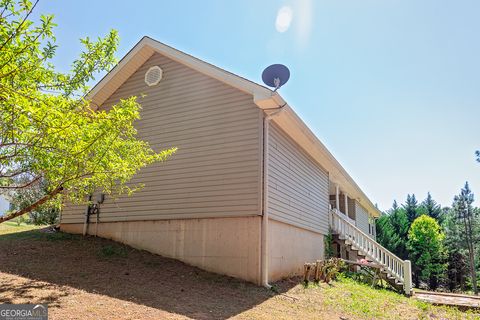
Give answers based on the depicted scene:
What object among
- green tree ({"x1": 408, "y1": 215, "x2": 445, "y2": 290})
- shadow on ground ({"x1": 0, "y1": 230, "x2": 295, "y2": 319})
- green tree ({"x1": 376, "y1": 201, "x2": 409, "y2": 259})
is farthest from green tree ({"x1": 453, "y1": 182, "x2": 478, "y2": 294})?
shadow on ground ({"x1": 0, "y1": 230, "x2": 295, "y2": 319})

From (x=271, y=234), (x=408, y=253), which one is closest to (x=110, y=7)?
(x=271, y=234)

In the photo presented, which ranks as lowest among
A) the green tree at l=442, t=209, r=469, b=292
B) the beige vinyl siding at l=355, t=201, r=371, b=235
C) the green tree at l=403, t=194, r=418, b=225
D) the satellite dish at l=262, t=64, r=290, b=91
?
the green tree at l=442, t=209, r=469, b=292

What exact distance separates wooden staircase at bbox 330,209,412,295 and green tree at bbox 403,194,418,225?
2741cm

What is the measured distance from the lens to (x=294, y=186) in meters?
11.7

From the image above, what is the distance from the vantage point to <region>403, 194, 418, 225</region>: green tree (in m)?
40.0

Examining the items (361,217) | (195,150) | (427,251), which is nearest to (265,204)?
(195,150)

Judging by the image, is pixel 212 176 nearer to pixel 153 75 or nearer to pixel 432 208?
pixel 153 75

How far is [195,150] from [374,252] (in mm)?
9166

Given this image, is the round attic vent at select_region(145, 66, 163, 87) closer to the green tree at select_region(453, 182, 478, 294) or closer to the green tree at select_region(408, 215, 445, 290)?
the green tree at select_region(408, 215, 445, 290)

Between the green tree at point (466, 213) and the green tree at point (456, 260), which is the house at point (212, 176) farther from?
the green tree at point (466, 213)

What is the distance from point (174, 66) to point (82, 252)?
601 cm

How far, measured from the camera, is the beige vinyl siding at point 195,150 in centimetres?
961

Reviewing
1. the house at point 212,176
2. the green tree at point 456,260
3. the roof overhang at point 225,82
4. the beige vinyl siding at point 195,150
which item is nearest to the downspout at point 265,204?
the house at point 212,176

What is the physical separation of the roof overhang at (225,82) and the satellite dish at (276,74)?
1369 mm
